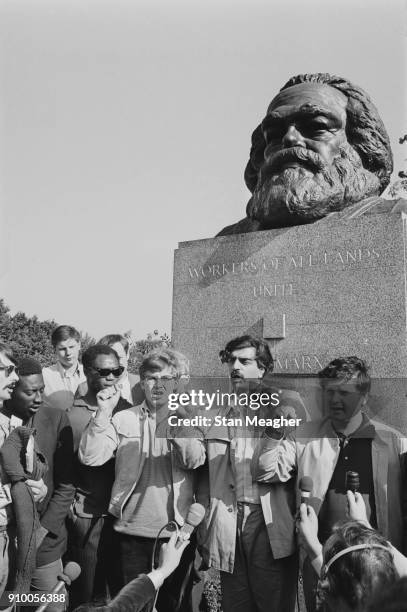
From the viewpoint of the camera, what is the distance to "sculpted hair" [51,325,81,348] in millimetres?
5725

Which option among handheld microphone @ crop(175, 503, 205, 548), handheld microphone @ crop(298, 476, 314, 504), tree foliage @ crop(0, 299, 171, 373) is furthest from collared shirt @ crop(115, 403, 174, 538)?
tree foliage @ crop(0, 299, 171, 373)

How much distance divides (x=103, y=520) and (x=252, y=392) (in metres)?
1.14

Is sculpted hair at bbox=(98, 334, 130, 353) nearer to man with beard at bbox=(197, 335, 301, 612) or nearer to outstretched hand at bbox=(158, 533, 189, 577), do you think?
man with beard at bbox=(197, 335, 301, 612)

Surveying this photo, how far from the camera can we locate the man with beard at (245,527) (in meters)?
3.67

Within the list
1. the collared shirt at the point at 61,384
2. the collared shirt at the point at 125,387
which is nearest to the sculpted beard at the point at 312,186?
the collared shirt at the point at 125,387

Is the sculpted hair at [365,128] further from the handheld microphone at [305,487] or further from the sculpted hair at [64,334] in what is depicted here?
the handheld microphone at [305,487]

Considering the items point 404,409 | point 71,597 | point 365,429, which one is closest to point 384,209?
point 404,409

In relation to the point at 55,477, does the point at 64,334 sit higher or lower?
higher

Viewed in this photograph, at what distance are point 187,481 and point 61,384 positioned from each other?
6.16 feet

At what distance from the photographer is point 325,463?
12.1ft

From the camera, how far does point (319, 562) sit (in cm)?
334

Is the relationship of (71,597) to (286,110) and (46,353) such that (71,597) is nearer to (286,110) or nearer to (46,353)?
(286,110)

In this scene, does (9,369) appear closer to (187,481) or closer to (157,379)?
(157,379)

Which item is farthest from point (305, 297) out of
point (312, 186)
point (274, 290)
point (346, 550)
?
point (346, 550)
